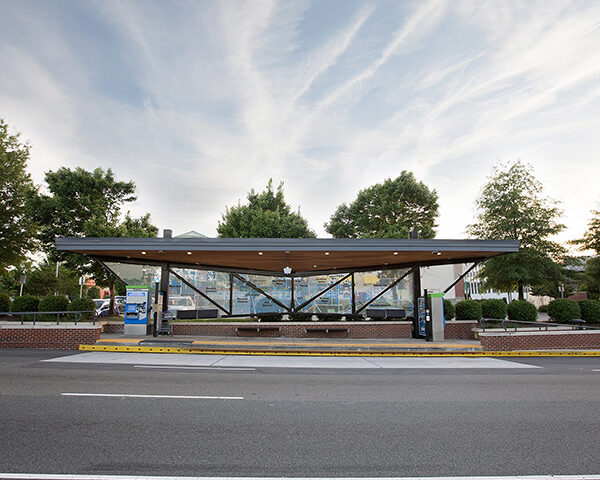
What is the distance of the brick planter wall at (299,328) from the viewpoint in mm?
17094

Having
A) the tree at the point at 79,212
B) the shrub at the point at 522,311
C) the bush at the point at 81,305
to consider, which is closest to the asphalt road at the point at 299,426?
the shrub at the point at 522,311

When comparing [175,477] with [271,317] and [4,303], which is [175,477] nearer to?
[271,317]

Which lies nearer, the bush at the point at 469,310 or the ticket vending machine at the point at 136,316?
the ticket vending machine at the point at 136,316

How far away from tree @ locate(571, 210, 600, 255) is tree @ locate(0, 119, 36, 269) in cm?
3582

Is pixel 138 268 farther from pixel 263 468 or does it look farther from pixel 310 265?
pixel 263 468

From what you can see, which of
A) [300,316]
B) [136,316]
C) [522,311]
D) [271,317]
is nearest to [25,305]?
[136,316]

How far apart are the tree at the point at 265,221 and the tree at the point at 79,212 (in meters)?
10.3

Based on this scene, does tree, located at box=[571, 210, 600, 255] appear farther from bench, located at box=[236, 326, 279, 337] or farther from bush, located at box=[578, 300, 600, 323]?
bench, located at box=[236, 326, 279, 337]

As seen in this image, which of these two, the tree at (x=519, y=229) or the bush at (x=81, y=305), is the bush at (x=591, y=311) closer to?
the tree at (x=519, y=229)

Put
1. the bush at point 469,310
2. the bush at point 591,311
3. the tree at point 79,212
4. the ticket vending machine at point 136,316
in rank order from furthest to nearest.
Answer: the tree at point 79,212 < the bush at point 469,310 < the bush at point 591,311 < the ticket vending machine at point 136,316

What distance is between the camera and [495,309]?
21.0m

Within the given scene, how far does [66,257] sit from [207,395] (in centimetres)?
2246

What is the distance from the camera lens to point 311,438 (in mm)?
4852

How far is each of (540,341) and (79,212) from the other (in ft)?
90.6
